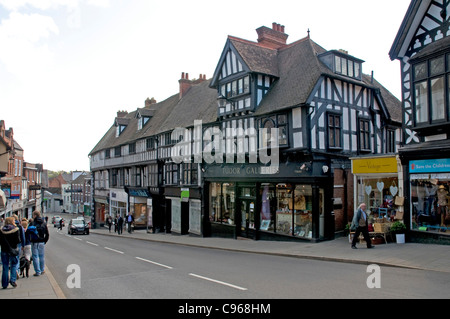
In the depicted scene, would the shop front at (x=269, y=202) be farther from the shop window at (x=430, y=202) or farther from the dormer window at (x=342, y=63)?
the dormer window at (x=342, y=63)

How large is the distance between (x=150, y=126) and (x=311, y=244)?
23.8 meters

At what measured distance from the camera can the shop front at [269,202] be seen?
1783 centimetres

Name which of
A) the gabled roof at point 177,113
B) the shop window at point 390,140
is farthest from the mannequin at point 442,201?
the gabled roof at point 177,113

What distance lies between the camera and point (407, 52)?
1502 cm

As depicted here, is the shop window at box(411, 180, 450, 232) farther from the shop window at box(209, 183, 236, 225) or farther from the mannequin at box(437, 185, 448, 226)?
the shop window at box(209, 183, 236, 225)

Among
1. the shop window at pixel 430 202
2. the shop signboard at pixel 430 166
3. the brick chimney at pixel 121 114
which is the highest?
the brick chimney at pixel 121 114

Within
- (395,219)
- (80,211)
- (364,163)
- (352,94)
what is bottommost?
(80,211)

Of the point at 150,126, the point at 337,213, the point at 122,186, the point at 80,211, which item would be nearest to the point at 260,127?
the point at 337,213

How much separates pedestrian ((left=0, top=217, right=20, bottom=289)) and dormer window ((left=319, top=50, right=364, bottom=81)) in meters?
16.0

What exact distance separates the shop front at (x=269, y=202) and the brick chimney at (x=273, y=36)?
8.74 metres

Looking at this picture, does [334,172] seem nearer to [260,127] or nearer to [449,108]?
[260,127]

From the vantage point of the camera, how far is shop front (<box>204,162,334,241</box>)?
58.5ft

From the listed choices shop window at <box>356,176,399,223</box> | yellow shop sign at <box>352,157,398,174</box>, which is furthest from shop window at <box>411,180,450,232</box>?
yellow shop sign at <box>352,157,398,174</box>

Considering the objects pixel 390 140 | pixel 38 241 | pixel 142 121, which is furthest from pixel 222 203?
pixel 142 121
